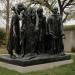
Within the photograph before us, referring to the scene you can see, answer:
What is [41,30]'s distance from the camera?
1016 centimetres

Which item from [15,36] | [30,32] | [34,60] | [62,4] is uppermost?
[62,4]

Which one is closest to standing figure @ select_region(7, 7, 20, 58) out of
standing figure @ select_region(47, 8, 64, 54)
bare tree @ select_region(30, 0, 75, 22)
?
standing figure @ select_region(47, 8, 64, 54)

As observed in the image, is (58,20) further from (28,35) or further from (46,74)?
(46,74)

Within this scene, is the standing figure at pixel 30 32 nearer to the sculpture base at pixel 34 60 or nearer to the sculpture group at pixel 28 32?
the sculpture group at pixel 28 32

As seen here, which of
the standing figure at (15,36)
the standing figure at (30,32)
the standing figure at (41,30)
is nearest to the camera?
the standing figure at (30,32)

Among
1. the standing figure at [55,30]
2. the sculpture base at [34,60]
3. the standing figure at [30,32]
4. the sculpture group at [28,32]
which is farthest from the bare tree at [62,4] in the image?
the standing figure at [30,32]

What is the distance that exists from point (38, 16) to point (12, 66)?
2316 mm

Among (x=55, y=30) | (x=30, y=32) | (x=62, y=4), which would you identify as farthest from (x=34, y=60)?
(x=62, y=4)

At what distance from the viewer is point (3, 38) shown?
76.9ft

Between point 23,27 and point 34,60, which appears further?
point 23,27

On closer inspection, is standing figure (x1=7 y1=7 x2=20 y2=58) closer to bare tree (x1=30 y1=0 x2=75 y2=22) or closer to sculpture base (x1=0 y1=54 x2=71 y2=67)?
sculpture base (x1=0 y1=54 x2=71 y2=67)

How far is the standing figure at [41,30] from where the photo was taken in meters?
10.0

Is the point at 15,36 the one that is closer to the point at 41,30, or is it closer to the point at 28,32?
the point at 28,32

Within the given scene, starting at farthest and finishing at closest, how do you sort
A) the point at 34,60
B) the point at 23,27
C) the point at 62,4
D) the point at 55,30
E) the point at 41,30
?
the point at 62,4 < the point at 55,30 < the point at 41,30 < the point at 23,27 < the point at 34,60
